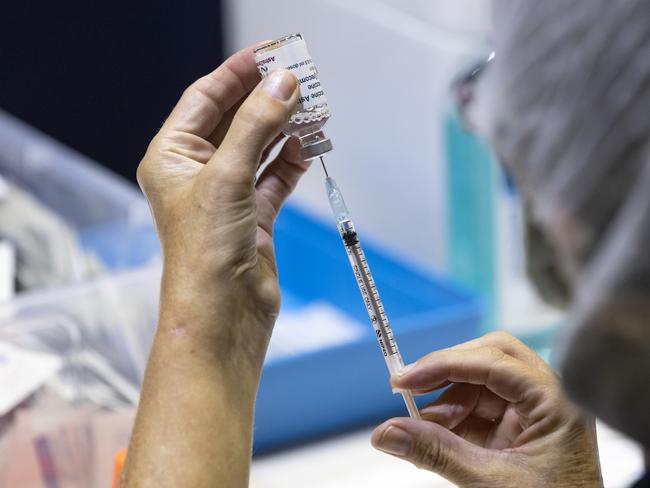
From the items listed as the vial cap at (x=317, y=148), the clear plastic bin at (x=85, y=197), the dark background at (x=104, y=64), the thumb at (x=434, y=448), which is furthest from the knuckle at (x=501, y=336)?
the dark background at (x=104, y=64)

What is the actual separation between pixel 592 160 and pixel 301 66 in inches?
14.8

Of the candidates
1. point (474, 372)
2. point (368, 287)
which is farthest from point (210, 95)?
point (474, 372)

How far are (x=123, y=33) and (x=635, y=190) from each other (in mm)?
2659

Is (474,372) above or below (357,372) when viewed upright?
below

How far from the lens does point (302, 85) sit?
2.76ft

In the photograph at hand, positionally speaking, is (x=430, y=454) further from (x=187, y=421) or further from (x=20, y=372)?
(x=20, y=372)

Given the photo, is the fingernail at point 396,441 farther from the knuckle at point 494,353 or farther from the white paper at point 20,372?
the white paper at point 20,372

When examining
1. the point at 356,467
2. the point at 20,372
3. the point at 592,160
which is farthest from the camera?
the point at 356,467

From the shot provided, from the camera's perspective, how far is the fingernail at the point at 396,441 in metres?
0.84

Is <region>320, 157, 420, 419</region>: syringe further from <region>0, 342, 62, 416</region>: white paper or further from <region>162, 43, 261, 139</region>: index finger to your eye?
<region>0, 342, 62, 416</region>: white paper

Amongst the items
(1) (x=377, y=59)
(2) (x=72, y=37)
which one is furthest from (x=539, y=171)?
(2) (x=72, y=37)

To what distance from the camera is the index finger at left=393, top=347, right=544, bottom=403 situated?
88 cm

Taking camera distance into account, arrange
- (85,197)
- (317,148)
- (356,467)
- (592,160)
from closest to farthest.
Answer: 1. (592,160)
2. (317,148)
3. (356,467)
4. (85,197)

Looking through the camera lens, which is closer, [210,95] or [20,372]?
[210,95]
